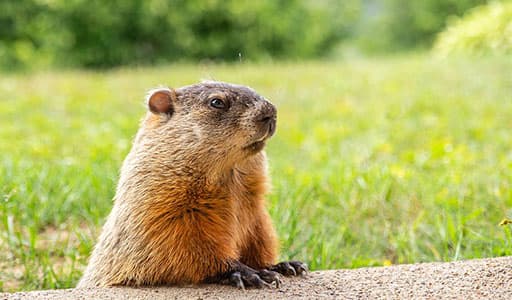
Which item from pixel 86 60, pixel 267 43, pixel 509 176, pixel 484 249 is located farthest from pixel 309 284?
pixel 267 43

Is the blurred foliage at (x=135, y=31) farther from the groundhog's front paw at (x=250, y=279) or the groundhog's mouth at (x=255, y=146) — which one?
the groundhog's front paw at (x=250, y=279)

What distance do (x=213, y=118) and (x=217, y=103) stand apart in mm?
75

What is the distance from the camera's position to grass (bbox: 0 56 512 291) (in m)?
4.39

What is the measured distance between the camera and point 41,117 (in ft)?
28.6

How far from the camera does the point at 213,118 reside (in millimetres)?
3264

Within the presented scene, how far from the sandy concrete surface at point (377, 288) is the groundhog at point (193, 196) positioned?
90 millimetres

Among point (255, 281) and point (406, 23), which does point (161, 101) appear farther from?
point (406, 23)

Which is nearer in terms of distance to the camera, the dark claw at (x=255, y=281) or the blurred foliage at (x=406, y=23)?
the dark claw at (x=255, y=281)

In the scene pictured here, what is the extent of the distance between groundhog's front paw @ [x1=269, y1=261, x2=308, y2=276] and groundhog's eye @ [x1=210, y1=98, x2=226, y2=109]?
2.43ft

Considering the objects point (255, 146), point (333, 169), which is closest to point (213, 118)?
point (255, 146)

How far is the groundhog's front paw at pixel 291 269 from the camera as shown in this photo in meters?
3.32

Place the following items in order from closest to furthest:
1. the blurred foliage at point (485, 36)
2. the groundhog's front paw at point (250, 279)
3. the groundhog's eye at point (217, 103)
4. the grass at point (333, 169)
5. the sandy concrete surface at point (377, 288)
A: the sandy concrete surface at point (377, 288)
the groundhog's front paw at point (250, 279)
the groundhog's eye at point (217, 103)
the grass at point (333, 169)
the blurred foliage at point (485, 36)

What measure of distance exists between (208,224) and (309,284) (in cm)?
49

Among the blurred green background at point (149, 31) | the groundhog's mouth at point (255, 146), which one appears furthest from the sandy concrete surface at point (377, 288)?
the blurred green background at point (149, 31)
